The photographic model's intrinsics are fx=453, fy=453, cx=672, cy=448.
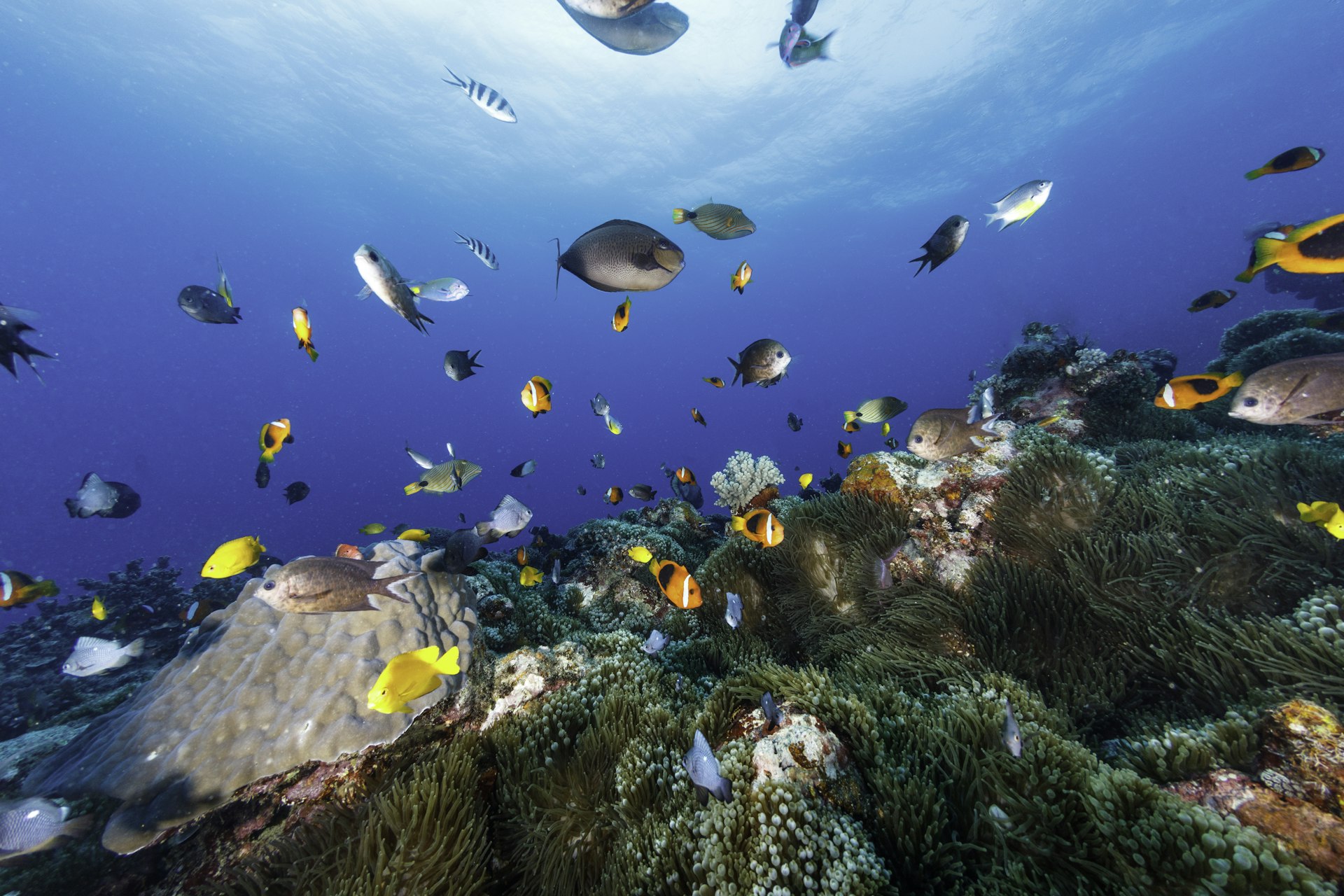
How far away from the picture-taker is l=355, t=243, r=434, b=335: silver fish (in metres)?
3.06

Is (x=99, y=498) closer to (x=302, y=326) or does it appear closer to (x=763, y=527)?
(x=302, y=326)

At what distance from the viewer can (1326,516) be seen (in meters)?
2.63

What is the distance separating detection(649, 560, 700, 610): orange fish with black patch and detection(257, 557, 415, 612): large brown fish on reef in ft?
6.18

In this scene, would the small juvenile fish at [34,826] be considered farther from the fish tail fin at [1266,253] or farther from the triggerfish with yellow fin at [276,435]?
the fish tail fin at [1266,253]

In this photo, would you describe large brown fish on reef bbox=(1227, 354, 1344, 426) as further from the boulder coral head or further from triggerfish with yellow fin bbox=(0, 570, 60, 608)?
triggerfish with yellow fin bbox=(0, 570, 60, 608)

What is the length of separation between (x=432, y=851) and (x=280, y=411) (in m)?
117

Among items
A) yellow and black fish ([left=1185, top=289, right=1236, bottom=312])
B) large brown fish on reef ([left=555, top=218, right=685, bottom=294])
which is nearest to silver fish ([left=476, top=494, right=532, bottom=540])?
large brown fish on reef ([left=555, top=218, right=685, bottom=294])

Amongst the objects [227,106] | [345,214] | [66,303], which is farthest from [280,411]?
[227,106]

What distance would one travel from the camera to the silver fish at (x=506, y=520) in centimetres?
538

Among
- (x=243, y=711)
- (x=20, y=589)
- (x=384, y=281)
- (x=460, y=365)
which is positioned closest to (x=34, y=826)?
(x=243, y=711)

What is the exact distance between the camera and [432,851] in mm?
2189

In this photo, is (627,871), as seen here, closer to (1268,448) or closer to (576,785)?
(576,785)

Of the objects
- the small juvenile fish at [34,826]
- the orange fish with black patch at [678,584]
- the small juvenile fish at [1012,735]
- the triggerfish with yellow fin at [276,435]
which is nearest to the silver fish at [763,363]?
the orange fish with black patch at [678,584]

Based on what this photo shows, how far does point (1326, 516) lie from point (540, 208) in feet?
191
